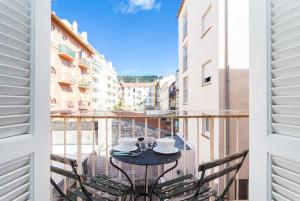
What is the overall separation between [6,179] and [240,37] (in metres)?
5.39

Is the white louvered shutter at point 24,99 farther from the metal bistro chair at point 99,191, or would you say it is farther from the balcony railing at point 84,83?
the balcony railing at point 84,83

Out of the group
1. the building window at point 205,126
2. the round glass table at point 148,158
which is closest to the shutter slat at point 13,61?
the round glass table at point 148,158

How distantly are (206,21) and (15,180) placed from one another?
6815 mm

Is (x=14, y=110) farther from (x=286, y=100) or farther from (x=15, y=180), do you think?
(x=286, y=100)

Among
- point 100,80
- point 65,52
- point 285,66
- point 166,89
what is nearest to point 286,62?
point 285,66

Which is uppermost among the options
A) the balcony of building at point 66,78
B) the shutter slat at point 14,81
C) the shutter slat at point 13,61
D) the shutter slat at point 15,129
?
the balcony of building at point 66,78

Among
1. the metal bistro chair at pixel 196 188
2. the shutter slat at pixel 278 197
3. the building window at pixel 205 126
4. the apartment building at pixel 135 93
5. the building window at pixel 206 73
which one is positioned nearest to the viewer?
the shutter slat at pixel 278 197

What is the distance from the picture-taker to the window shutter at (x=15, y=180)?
0.82 meters

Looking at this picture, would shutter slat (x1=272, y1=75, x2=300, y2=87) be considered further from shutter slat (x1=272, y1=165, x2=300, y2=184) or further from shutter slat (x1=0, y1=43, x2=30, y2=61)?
shutter slat (x1=0, y1=43, x2=30, y2=61)

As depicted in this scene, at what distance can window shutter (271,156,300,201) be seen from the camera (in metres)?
0.87

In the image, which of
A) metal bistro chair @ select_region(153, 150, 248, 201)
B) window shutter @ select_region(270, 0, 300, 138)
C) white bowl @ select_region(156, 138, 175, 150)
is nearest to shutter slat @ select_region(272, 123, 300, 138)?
window shutter @ select_region(270, 0, 300, 138)

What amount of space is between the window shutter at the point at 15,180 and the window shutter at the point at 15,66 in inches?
5.3

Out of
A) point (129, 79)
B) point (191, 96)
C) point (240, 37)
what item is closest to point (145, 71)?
point (129, 79)

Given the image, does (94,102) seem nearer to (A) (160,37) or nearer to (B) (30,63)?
(A) (160,37)
